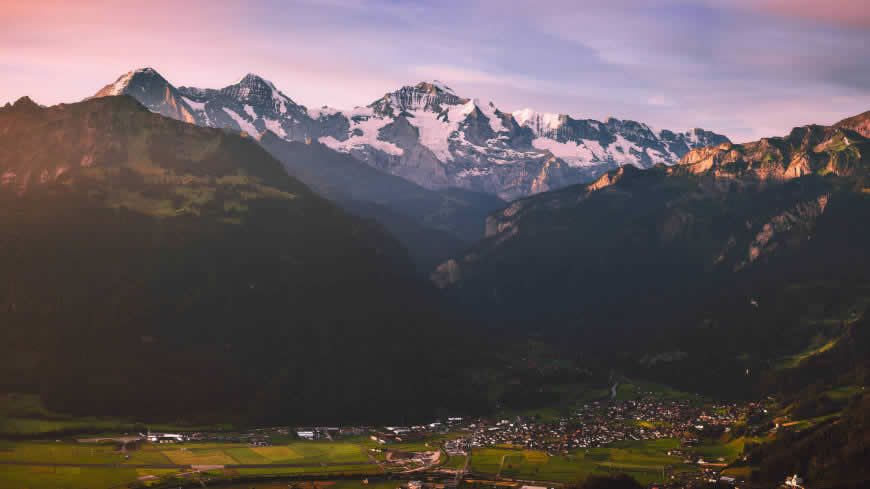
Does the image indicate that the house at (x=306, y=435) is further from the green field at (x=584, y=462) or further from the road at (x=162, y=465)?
the green field at (x=584, y=462)

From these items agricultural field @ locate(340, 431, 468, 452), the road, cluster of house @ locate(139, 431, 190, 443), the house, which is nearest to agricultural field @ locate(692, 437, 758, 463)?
agricultural field @ locate(340, 431, 468, 452)

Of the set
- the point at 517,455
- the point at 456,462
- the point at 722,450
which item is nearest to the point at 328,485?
the point at 456,462

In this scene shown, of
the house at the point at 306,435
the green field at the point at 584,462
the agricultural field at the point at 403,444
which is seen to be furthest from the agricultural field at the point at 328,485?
the house at the point at 306,435

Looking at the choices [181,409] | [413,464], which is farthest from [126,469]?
[413,464]

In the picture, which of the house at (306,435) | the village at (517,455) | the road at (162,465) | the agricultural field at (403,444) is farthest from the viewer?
the house at (306,435)

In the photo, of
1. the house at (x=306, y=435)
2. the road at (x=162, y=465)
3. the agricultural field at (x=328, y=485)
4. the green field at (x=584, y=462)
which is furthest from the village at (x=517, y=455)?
the road at (x=162, y=465)

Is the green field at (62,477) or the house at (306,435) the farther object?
the house at (306,435)

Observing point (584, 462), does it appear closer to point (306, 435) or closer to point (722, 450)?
point (722, 450)

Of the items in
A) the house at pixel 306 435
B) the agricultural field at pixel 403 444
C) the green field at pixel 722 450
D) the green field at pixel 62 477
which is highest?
the green field at pixel 62 477

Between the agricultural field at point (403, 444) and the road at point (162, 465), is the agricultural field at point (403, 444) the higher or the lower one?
the lower one

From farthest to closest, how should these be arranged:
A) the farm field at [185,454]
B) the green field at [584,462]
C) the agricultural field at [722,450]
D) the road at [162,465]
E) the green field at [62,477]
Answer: the agricultural field at [722,450] < the green field at [584,462] < the farm field at [185,454] < the road at [162,465] < the green field at [62,477]

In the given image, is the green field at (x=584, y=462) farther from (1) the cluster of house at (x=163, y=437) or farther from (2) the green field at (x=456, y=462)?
(1) the cluster of house at (x=163, y=437)

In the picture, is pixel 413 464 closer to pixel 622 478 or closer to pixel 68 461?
pixel 622 478
